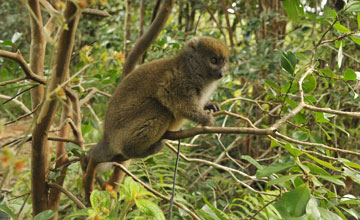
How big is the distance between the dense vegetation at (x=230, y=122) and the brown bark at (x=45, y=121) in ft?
0.05

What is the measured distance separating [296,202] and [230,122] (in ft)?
12.2

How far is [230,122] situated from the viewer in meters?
5.32

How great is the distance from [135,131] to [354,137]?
330cm

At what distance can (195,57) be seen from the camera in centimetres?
376

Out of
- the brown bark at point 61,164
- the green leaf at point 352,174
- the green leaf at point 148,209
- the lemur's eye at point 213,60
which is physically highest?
the lemur's eye at point 213,60

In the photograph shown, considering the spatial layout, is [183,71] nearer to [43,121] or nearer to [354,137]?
[43,121]

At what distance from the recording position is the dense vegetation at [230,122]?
1818mm

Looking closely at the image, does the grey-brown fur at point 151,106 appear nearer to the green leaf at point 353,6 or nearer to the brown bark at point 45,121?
the brown bark at point 45,121

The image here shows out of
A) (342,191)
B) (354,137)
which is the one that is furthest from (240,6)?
(342,191)

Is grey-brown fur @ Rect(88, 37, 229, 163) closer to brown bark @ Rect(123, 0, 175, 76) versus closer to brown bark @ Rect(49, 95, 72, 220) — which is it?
brown bark @ Rect(123, 0, 175, 76)

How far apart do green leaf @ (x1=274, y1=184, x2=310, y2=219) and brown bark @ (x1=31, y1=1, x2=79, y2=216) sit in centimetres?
129

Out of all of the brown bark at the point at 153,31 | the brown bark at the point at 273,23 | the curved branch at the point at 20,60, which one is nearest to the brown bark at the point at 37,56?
the curved branch at the point at 20,60

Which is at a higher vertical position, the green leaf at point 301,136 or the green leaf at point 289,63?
the green leaf at point 289,63

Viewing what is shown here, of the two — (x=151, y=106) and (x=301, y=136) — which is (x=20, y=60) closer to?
(x=151, y=106)
